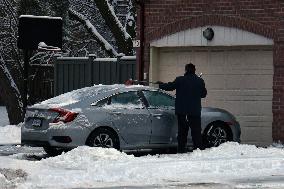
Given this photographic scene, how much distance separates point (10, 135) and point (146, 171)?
9.99 meters

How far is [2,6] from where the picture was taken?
30328mm

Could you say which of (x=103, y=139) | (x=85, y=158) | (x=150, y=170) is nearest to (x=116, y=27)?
(x=103, y=139)

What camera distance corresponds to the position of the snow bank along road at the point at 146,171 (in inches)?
460

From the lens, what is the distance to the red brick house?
60.7 ft

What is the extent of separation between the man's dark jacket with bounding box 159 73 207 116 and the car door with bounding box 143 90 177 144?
269 millimetres

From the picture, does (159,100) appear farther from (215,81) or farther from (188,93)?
(215,81)

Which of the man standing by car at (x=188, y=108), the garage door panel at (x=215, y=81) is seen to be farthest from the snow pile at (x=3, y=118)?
the man standing by car at (x=188, y=108)

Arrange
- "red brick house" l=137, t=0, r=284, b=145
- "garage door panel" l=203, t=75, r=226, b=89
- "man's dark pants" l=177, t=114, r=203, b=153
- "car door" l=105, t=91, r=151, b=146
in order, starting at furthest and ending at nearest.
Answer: "garage door panel" l=203, t=75, r=226, b=89 → "red brick house" l=137, t=0, r=284, b=145 → "man's dark pants" l=177, t=114, r=203, b=153 → "car door" l=105, t=91, r=151, b=146

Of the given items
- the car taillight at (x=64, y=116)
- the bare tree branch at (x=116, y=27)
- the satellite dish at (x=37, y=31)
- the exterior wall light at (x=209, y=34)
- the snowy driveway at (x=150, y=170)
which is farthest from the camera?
the bare tree branch at (x=116, y=27)

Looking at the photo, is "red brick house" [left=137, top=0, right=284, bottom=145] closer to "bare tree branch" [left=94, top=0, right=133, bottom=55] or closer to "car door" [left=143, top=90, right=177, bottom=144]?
"car door" [left=143, top=90, right=177, bottom=144]

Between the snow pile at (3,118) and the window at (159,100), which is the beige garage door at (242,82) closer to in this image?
the window at (159,100)

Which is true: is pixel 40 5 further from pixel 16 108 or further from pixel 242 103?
pixel 242 103

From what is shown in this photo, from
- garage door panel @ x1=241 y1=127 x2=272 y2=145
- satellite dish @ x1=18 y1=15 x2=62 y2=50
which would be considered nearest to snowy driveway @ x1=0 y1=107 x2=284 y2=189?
garage door panel @ x1=241 y1=127 x2=272 y2=145

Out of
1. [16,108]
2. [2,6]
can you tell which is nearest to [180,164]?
[16,108]
